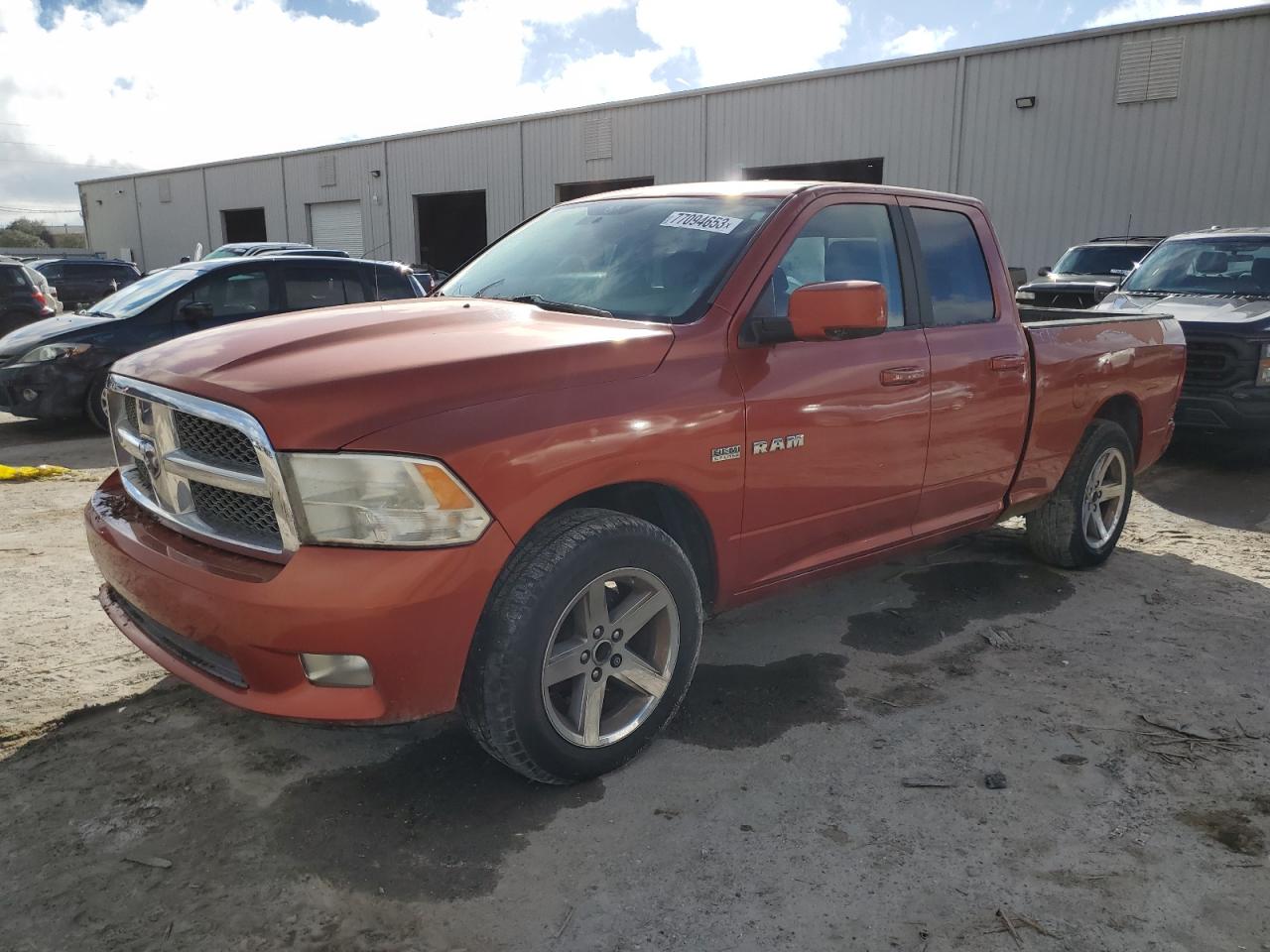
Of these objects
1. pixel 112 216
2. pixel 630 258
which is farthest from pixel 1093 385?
pixel 112 216

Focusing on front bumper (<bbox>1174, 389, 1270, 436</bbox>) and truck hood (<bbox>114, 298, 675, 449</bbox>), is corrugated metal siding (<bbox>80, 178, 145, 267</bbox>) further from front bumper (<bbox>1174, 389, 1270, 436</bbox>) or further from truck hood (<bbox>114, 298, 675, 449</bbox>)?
truck hood (<bbox>114, 298, 675, 449</bbox>)

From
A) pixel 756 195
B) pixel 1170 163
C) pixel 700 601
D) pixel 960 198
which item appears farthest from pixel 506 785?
pixel 1170 163

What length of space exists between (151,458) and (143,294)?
6747 mm

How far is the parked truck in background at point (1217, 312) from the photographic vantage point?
7250mm

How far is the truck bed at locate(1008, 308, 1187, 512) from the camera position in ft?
14.4

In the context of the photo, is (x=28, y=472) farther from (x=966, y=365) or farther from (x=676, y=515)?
(x=966, y=365)

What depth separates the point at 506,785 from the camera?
2.84 metres

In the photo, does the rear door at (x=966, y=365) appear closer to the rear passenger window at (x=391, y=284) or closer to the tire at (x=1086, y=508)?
the tire at (x=1086, y=508)

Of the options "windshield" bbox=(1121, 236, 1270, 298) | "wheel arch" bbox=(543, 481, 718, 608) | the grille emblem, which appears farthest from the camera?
"windshield" bbox=(1121, 236, 1270, 298)

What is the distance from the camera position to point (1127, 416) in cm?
520

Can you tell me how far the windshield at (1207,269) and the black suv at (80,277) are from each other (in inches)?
749

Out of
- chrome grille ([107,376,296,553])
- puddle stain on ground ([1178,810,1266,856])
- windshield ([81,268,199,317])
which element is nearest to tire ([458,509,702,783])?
chrome grille ([107,376,296,553])

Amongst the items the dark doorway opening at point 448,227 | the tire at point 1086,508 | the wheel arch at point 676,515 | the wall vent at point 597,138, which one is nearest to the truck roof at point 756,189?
the wheel arch at point 676,515

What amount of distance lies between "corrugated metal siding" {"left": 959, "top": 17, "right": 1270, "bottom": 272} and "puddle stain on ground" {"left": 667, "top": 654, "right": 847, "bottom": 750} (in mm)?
14873
